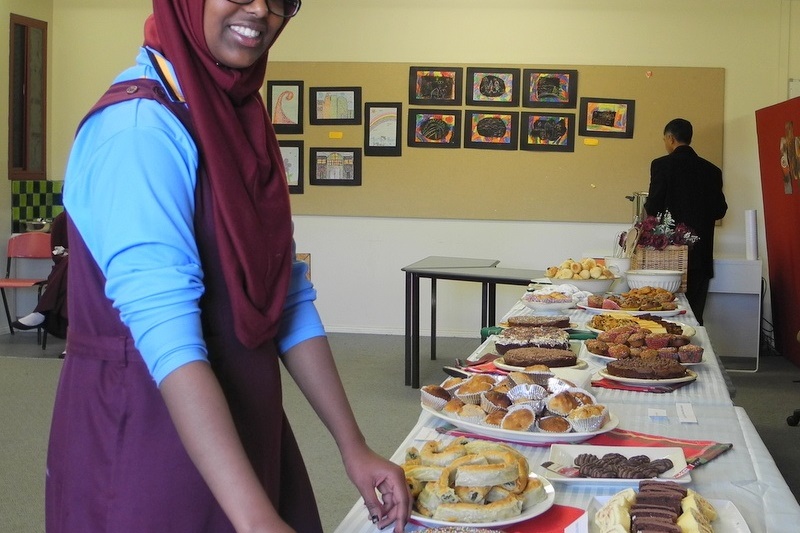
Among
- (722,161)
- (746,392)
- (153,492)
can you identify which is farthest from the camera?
(722,161)

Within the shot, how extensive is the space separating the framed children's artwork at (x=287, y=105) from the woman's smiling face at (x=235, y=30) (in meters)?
6.27

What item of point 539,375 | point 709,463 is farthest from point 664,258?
point 709,463

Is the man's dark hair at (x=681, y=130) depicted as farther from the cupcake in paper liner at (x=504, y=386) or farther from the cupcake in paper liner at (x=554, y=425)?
the cupcake in paper liner at (x=554, y=425)

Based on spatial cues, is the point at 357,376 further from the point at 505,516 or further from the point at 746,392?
the point at 505,516

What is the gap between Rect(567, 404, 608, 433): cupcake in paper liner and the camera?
59.9 inches

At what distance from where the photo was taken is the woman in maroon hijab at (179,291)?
2.94 ft

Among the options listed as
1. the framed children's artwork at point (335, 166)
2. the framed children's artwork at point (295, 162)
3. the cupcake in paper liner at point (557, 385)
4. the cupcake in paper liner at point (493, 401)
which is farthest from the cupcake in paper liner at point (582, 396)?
the framed children's artwork at point (295, 162)

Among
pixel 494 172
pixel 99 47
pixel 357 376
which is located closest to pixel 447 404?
pixel 357 376

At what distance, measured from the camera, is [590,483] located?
133 centimetres

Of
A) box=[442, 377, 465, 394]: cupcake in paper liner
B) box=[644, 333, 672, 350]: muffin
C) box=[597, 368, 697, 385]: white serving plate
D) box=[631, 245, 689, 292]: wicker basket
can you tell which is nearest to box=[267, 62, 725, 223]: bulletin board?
box=[631, 245, 689, 292]: wicker basket

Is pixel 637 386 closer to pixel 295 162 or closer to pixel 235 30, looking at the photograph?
pixel 235 30

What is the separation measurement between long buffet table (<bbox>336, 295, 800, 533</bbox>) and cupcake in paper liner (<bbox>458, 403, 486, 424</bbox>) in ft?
0.18

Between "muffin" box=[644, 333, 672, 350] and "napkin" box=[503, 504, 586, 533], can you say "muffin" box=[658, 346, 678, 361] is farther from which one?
"napkin" box=[503, 504, 586, 533]

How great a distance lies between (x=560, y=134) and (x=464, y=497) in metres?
6.00
